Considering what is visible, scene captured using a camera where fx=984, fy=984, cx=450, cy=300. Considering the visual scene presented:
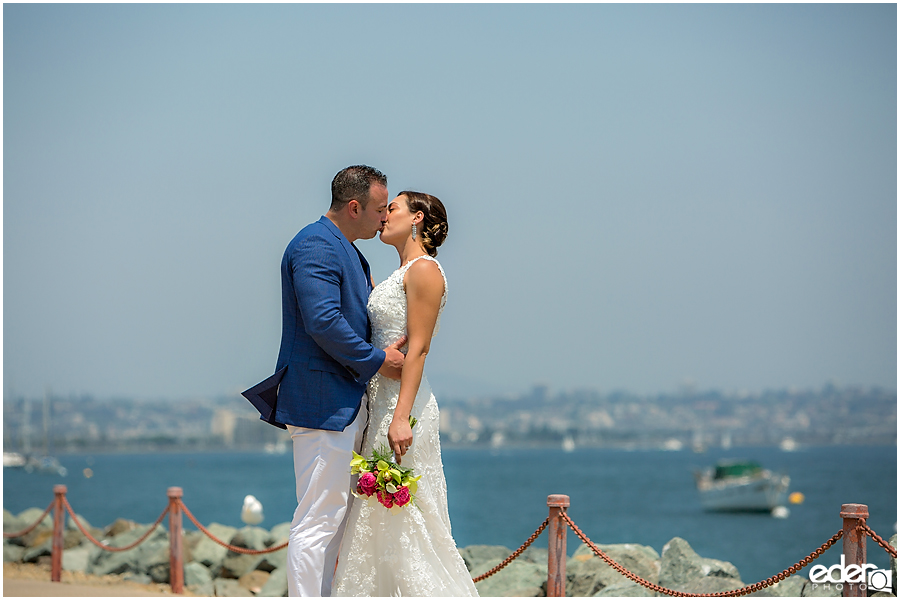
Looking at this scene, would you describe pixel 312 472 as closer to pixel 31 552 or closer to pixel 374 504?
pixel 374 504

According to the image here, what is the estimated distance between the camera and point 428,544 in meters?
4.73

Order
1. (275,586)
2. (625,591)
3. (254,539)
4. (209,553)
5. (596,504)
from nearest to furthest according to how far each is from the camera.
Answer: (625,591)
(275,586)
(209,553)
(254,539)
(596,504)

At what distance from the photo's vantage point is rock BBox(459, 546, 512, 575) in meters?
10.3

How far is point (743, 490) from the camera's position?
64.2 metres

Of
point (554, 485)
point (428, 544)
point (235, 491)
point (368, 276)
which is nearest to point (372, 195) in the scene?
point (368, 276)

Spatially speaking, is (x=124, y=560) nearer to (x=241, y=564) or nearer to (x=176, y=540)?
(x=241, y=564)

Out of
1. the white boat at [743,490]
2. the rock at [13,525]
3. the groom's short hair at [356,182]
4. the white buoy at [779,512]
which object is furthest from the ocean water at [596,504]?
the groom's short hair at [356,182]

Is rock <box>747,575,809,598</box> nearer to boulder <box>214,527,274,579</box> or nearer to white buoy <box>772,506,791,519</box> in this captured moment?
boulder <box>214,527,274,579</box>

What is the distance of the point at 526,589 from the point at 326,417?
4.45 m

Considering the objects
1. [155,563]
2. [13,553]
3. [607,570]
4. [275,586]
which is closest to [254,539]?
[155,563]

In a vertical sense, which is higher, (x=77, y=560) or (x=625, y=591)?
(x=625, y=591)

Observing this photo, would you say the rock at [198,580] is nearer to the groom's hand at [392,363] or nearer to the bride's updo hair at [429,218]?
the groom's hand at [392,363]

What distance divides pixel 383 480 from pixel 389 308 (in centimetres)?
82

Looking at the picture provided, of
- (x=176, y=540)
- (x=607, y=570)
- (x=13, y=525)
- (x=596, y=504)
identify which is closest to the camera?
(x=607, y=570)
